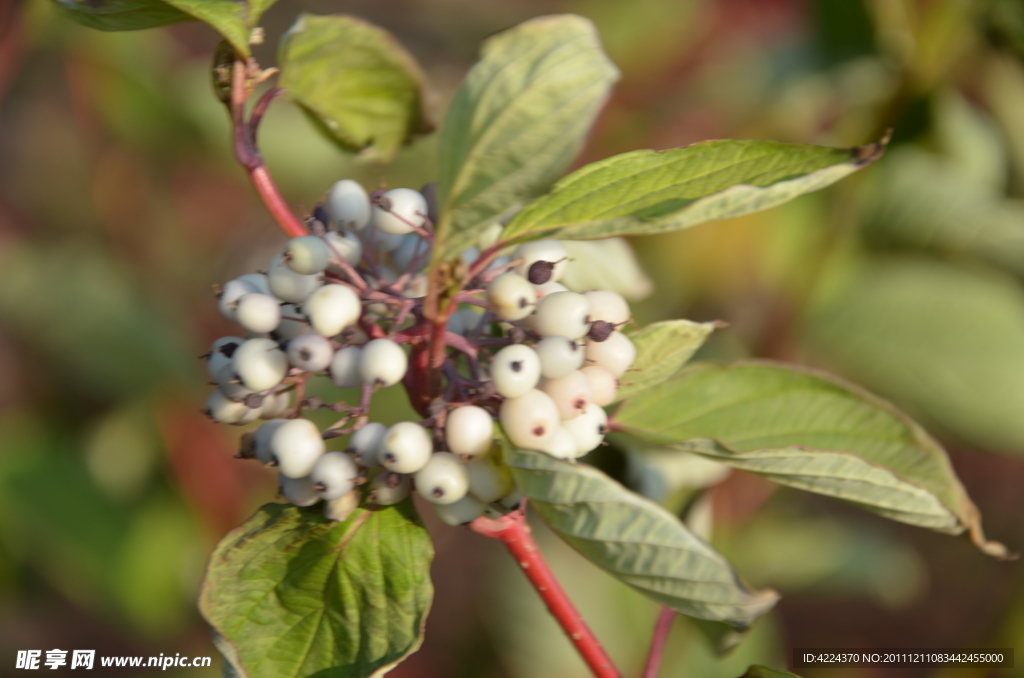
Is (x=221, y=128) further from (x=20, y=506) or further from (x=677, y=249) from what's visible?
(x=677, y=249)

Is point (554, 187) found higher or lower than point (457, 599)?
higher

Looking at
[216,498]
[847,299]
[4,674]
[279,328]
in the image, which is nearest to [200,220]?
[216,498]

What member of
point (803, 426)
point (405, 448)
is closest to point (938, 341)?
point (803, 426)

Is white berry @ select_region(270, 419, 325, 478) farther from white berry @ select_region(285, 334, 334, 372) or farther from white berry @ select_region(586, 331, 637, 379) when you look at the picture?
white berry @ select_region(586, 331, 637, 379)

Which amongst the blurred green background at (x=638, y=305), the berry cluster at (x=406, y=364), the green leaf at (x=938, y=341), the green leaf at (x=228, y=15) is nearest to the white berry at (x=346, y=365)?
the berry cluster at (x=406, y=364)

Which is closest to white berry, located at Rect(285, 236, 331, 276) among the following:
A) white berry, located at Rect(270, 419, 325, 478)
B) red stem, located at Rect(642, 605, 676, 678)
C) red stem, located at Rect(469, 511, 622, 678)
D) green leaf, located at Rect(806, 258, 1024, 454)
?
white berry, located at Rect(270, 419, 325, 478)

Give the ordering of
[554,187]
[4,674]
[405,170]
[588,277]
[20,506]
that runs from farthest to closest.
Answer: [405,170]
[4,674]
[20,506]
[588,277]
[554,187]
